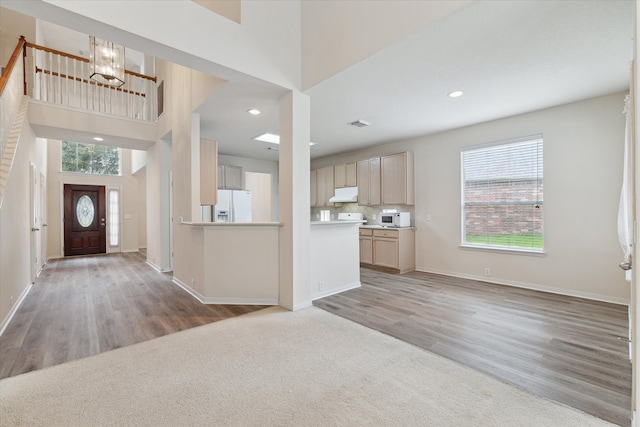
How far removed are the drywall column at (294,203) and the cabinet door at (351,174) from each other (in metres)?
3.30

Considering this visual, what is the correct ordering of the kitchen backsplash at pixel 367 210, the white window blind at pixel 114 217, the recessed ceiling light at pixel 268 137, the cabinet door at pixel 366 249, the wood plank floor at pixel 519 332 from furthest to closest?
the white window blind at pixel 114 217
the kitchen backsplash at pixel 367 210
the cabinet door at pixel 366 249
the recessed ceiling light at pixel 268 137
the wood plank floor at pixel 519 332

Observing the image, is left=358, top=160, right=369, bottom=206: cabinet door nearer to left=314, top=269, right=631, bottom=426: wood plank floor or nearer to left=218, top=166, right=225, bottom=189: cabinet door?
left=314, top=269, right=631, bottom=426: wood plank floor

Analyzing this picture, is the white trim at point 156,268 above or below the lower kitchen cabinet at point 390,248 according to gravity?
below

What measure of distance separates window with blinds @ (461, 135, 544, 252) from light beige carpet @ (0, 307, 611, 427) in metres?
3.19

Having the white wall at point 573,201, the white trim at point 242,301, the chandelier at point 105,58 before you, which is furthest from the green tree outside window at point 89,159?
the white wall at point 573,201

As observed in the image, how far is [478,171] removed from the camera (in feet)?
16.3

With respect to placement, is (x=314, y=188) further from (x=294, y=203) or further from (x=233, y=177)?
(x=294, y=203)

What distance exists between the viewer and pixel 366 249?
6.11 metres

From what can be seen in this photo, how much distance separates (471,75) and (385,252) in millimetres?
3466

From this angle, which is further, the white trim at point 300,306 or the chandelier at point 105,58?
the chandelier at point 105,58

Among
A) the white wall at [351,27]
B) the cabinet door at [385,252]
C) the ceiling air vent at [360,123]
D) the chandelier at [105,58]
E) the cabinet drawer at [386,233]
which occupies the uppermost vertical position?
the chandelier at [105,58]

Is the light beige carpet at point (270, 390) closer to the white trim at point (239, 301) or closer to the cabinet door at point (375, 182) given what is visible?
the white trim at point (239, 301)

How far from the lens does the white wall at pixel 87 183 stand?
25.8 feet

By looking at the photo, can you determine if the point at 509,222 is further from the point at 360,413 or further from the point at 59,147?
the point at 59,147
